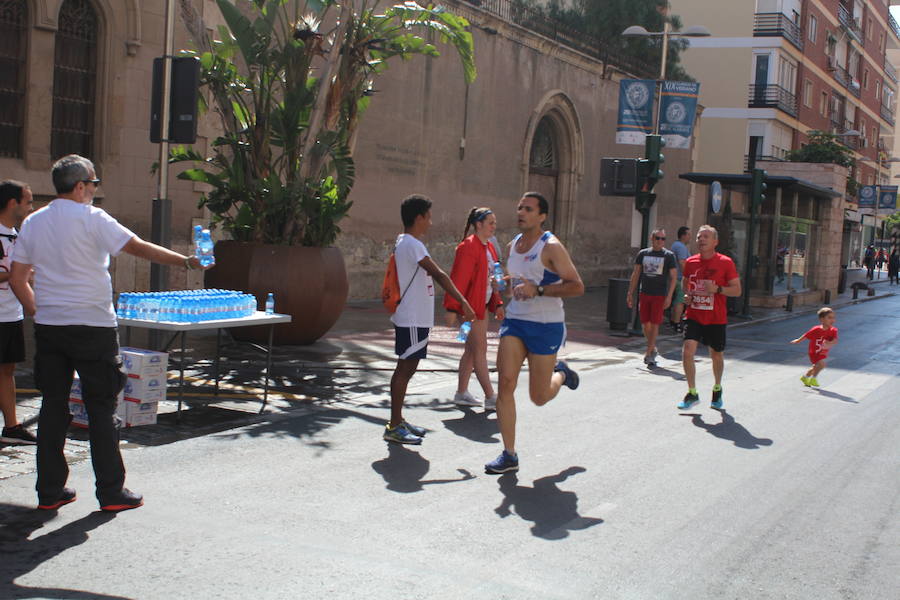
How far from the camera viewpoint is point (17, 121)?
14188mm

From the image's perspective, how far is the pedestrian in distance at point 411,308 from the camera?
7.32 meters

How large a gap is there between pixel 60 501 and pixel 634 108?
51.1ft

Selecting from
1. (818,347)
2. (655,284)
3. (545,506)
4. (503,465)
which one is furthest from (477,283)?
(818,347)

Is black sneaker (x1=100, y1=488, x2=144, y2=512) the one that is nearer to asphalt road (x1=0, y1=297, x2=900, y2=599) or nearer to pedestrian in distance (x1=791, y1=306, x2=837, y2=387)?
asphalt road (x1=0, y1=297, x2=900, y2=599)

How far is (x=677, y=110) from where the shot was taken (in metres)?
20.1

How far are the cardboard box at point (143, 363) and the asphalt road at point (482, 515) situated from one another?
0.62 metres

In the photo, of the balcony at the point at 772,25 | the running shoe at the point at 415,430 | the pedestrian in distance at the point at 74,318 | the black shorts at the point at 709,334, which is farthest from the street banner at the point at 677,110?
the balcony at the point at 772,25

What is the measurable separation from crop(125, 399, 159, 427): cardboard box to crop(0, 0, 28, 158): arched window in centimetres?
834

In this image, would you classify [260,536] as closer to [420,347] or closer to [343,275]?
[420,347]

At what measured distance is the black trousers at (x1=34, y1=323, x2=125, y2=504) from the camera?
514 cm

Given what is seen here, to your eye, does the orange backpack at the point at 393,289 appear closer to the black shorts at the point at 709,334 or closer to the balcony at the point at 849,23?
the black shorts at the point at 709,334

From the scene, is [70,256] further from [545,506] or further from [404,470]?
[545,506]

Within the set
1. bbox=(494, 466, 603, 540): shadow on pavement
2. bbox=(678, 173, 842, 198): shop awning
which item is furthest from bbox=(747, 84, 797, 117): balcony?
bbox=(494, 466, 603, 540): shadow on pavement

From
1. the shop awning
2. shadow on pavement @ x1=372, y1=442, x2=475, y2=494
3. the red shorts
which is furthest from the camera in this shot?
Result: the shop awning
